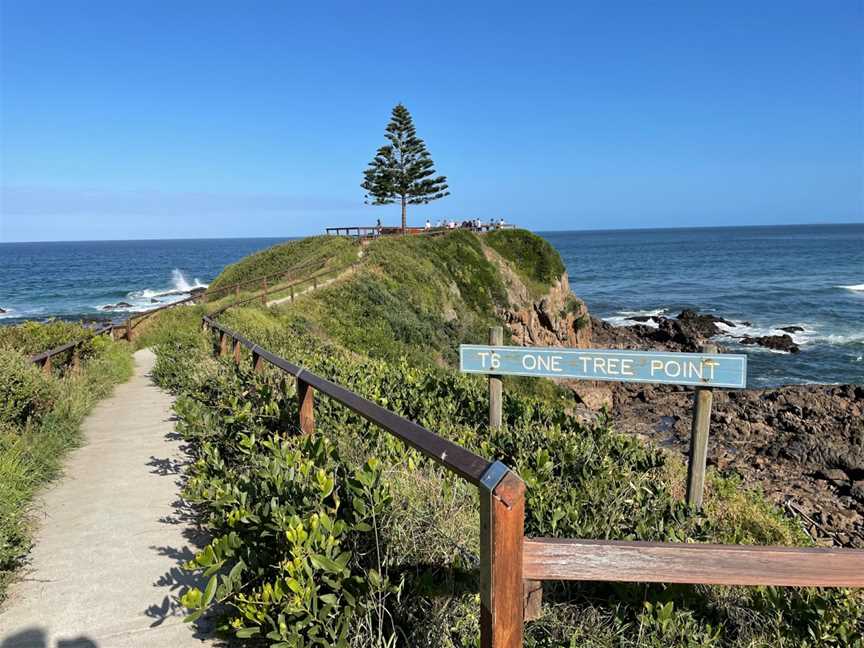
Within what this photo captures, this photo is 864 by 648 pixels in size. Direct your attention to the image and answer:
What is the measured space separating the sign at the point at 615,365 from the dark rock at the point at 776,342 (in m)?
31.8

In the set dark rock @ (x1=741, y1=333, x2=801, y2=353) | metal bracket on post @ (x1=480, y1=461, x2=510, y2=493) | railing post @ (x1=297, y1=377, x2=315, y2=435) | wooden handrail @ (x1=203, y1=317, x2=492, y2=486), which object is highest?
metal bracket on post @ (x1=480, y1=461, x2=510, y2=493)

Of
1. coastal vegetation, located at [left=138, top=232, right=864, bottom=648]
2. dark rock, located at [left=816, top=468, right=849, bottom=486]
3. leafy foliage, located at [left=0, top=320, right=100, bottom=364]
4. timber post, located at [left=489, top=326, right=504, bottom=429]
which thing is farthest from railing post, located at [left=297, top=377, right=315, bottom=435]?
→ dark rock, located at [left=816, top=468, right=849, bottom=486]

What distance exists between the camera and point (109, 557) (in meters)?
3.79

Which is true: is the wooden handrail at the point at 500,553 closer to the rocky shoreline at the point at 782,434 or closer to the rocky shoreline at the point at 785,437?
the rocky shoreline at the point at 782,434

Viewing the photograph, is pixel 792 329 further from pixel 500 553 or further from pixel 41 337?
pixel 500 553

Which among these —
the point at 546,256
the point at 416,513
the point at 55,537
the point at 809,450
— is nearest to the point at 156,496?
the point at 55,537

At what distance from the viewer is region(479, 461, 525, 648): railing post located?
156 centimetres

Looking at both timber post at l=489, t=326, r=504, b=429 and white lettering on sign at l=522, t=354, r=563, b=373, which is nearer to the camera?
white lettering on sign at l=522, t=354, r=563, b=373

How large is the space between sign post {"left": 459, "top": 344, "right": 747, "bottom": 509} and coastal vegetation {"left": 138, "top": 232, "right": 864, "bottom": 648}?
0.40m

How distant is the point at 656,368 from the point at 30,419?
616 cm

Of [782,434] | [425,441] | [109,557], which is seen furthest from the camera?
[782,434]

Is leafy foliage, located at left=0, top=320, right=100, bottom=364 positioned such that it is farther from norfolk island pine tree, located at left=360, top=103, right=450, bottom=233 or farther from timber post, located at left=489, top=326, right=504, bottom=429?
norfolk island pine tree, located at left=360, top=103, right=450, bottom=233

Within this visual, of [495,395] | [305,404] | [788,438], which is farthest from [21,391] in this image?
[788,438]

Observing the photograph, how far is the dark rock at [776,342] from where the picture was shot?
1258 inches
